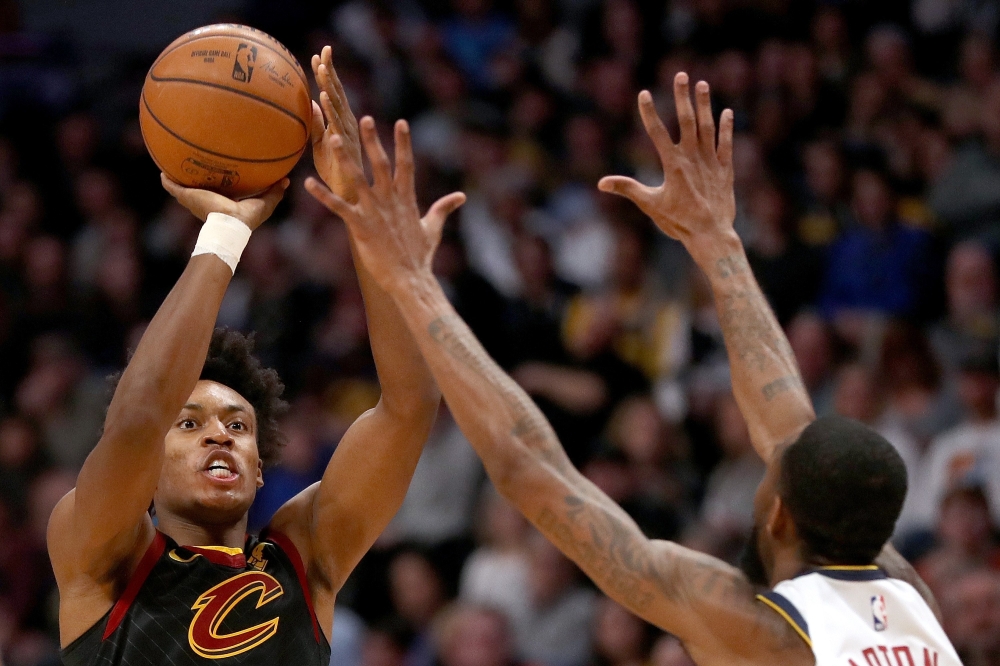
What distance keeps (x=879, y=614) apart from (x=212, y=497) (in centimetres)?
160

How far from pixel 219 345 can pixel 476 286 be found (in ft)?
12.4

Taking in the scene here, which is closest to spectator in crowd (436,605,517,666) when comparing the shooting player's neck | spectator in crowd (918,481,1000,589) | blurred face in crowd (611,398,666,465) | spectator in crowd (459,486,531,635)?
spectator in crowd (459,486,531,635)

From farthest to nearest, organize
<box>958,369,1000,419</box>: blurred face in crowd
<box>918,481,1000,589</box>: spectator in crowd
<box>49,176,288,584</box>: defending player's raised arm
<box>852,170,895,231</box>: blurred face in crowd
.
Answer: <box>852,170,895,231</box>: blurred face in crowd
<box>958,369,1000,419</box>: blurred face in crowd
<box>918,481,1000,589</box>: spectator in crowd
<box>49,176,288,584</box>: defending player's raised arm

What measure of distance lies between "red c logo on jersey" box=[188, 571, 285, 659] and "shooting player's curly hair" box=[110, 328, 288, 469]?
0.51 meters

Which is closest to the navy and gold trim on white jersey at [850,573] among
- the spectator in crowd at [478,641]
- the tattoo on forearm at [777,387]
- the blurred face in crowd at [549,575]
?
the tattoo on forearm at [777,387]

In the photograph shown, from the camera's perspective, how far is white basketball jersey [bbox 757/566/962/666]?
255cm

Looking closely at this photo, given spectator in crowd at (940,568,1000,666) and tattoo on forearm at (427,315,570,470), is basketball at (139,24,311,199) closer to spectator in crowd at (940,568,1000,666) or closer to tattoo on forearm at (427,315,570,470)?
tattoo on forearm at (427,315,570,470)

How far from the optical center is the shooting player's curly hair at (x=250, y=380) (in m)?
3.50

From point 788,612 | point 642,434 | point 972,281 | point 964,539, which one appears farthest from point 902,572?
point 972,281

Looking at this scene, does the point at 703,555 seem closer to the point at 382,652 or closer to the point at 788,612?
the point at 788,612

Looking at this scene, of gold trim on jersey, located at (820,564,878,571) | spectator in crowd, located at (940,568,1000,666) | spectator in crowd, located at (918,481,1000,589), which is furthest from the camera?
spectator in crowd, located at (918,481,1000,589)

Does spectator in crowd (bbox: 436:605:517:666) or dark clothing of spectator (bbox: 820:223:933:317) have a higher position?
dark clothing of spectator (bbox: 820:223:933:317)

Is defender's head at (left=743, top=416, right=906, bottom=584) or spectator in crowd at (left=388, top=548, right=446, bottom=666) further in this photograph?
spectator in crowd at (left=388, top=548, right=446, bottom=666)

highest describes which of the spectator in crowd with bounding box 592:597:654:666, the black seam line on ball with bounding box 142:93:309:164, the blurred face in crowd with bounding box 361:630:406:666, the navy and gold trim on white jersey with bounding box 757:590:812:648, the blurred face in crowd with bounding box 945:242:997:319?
the black seam line on ball with bounding box 142:93:309:164
